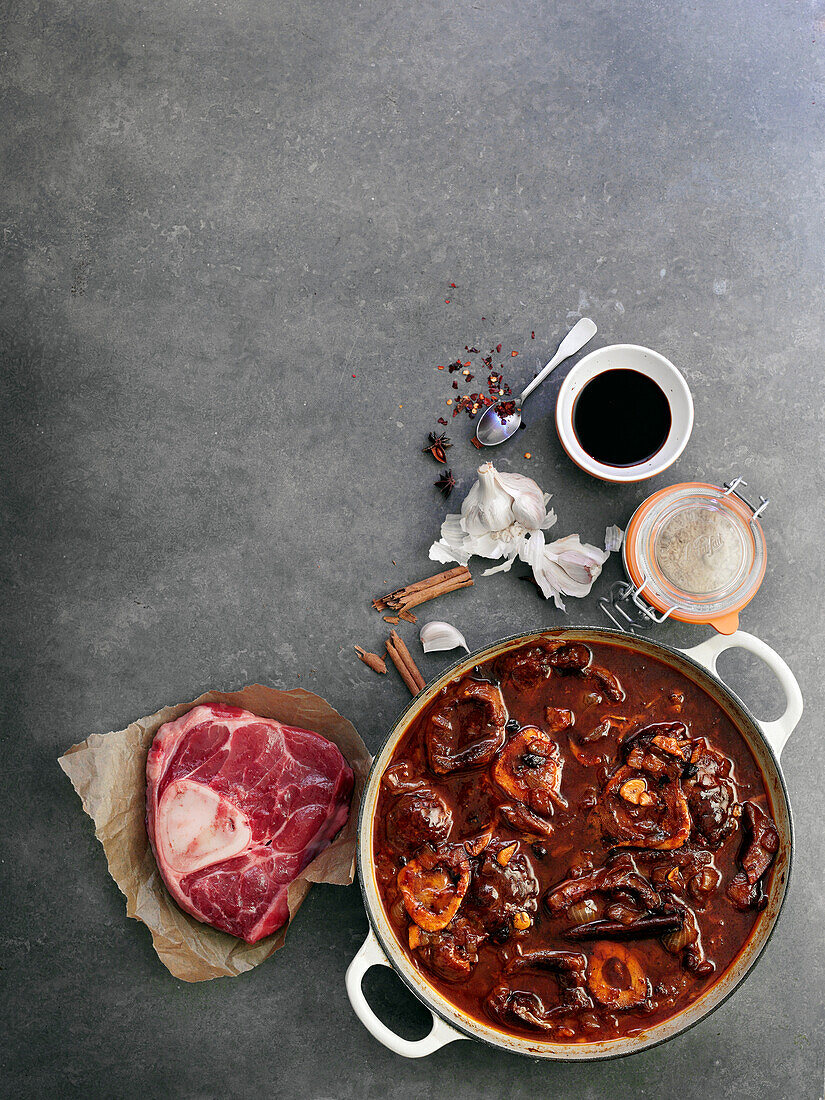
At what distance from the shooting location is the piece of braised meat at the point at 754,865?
2.60 m

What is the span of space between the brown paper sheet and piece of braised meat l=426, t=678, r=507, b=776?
0.38 metres

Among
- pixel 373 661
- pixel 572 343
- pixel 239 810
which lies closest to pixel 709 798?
pixel 373 661

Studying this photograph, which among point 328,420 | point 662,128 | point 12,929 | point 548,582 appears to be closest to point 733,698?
point 548,582

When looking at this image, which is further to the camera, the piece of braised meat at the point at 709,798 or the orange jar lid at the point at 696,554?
the orange jar lid at the point at 696,554

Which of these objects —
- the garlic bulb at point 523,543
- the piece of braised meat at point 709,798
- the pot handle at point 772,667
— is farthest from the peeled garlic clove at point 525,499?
the piece of braised meat at point 709,798

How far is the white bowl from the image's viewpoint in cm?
289

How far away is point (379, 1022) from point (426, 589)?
1538mm

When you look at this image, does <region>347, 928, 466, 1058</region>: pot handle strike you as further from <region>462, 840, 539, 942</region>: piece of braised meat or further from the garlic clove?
the garlic clove

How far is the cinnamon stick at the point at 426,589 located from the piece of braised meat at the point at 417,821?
77cm

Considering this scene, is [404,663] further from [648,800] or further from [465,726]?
[648,800]

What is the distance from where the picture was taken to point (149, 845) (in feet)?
9.55

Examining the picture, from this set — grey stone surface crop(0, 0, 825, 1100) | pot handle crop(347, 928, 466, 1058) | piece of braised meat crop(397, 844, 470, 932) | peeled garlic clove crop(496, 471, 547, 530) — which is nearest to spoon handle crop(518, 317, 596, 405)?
grey stone surface crop(0, 0, 825, 1100)

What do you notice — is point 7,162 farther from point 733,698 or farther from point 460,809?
point 733,698

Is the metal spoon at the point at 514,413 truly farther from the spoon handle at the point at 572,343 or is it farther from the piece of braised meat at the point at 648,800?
the piece of braised meat at the point at 648,800
